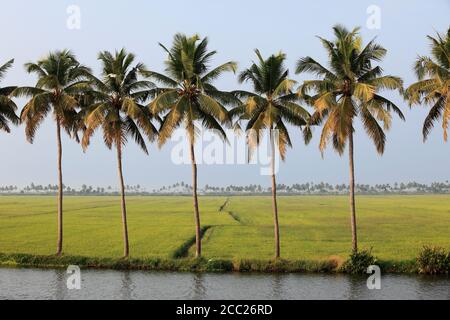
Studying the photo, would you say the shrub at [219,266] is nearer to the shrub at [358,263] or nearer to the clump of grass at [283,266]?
the clump of grass at [283,266]

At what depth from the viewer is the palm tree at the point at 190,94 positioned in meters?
26.9

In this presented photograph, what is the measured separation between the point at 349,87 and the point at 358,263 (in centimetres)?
976

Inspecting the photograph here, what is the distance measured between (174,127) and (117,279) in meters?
8.91

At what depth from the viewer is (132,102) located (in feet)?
88.7

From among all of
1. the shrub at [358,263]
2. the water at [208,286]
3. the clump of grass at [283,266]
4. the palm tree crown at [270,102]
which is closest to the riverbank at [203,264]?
the clump of grass at [283,266]

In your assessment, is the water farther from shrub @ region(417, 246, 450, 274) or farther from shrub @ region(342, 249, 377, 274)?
shrub @ region(342, 249, 377, 274)

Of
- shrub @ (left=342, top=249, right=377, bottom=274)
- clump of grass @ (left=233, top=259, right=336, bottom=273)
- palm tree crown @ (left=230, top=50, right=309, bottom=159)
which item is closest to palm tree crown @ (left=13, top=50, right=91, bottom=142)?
palm tree crown @ (left=230, top=50, right=309, bottom=159)

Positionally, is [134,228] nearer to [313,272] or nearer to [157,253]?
[157,253]

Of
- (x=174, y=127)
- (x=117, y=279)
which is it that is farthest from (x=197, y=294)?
(x=174, y=127)

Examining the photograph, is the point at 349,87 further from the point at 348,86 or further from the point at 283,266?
the point at 283,266

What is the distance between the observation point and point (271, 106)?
27.3 metres

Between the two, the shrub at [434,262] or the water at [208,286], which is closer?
the water at [208,286]

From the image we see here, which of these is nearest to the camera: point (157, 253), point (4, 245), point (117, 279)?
point (117, 279)

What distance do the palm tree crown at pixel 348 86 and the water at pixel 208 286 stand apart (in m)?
7.39
